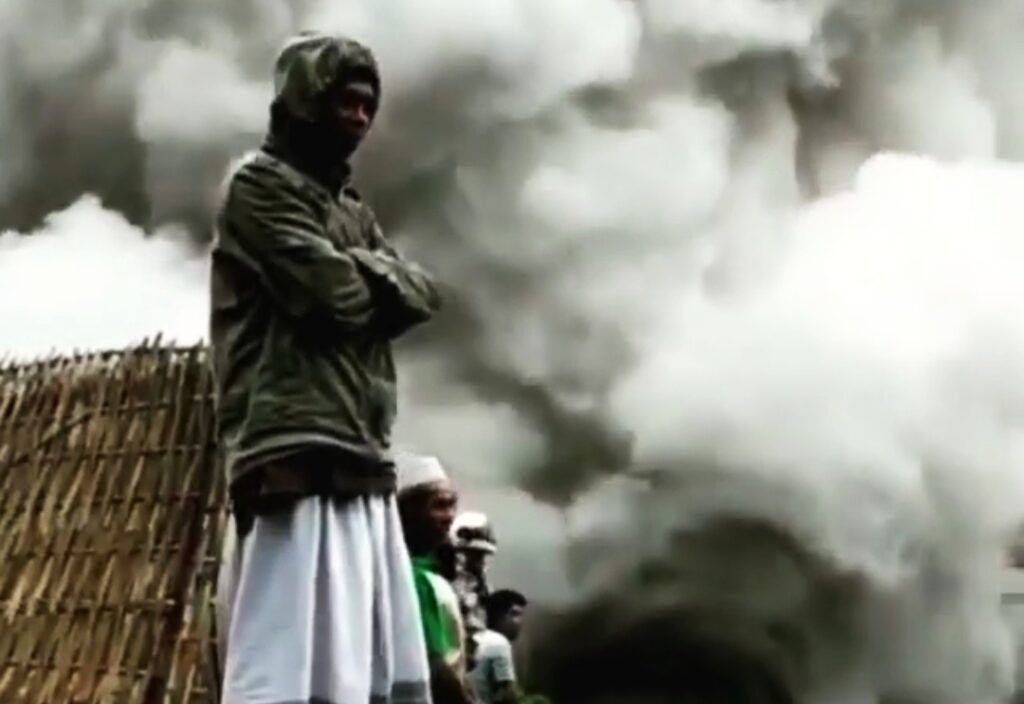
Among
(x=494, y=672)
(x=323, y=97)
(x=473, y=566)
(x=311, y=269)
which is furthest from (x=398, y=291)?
(x=473, y=566)

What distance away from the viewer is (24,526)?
452cm

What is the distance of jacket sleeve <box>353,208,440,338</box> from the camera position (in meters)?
1.97

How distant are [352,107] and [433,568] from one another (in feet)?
2.82

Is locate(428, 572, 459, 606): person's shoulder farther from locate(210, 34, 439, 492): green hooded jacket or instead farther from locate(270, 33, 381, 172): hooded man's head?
locate(270, 33, 381, 172): hooded man's head

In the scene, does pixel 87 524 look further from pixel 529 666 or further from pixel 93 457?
pixel 529 666

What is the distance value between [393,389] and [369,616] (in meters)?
0.26

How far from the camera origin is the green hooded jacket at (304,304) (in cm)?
191

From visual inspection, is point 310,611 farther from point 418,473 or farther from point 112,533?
point 112,533

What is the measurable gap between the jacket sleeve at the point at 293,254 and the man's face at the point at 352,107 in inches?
3.5

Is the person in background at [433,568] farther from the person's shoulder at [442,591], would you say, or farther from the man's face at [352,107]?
the man's face at [352,107]

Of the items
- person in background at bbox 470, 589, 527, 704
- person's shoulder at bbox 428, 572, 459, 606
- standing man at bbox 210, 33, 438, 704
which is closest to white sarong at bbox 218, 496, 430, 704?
standing man at bbox 210, 33, 438, 704

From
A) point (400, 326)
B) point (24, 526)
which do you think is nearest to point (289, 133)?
point (400, 326)

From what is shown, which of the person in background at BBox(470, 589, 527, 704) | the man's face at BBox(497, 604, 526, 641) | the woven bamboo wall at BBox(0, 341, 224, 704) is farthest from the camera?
the man's face at BBox(497, 604, 526, 641)

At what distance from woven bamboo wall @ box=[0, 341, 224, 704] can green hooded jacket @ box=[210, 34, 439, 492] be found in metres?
2.06
